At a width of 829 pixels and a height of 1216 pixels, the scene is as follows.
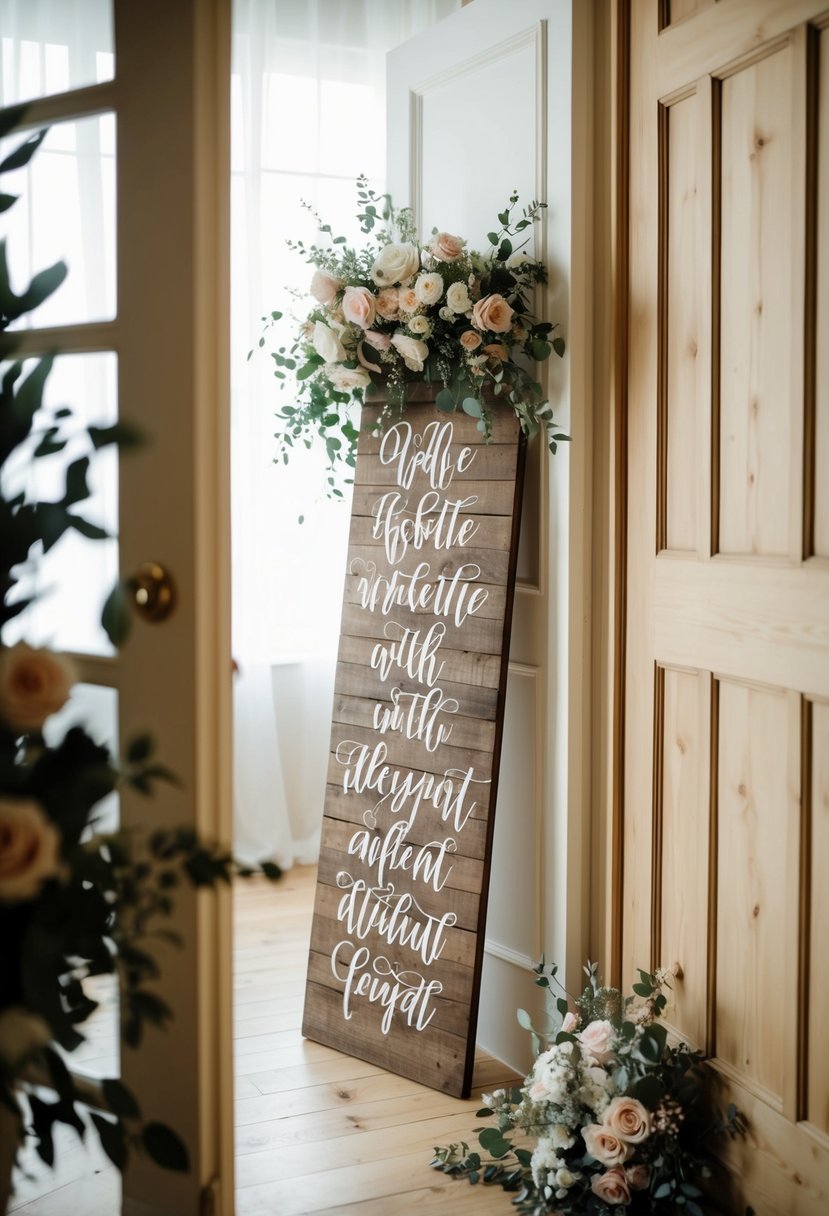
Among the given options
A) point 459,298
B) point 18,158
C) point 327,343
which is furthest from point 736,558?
point 18,158

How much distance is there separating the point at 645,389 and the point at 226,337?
976 mm

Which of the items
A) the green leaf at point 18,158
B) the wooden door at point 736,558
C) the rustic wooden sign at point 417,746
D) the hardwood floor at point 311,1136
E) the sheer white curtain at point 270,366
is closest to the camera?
the green leaf at point 18,158

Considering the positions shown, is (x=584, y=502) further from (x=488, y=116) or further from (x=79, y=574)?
(x=79, y=574)

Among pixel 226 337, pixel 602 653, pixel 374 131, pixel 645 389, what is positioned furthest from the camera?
pixel 374 131

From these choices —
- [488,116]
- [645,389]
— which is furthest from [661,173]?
[488,116]

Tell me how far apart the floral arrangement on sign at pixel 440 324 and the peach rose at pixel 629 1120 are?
50.9 inches

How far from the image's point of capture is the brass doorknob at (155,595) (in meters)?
1.56

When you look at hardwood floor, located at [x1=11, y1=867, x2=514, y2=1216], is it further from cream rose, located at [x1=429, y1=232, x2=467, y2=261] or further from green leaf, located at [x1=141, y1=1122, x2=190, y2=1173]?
cream rose, located at [x1=429, y1=232, x2=467, y2=261]

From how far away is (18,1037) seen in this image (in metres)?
1.02

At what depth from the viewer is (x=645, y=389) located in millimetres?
2234

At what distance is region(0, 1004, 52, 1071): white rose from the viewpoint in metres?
1.02

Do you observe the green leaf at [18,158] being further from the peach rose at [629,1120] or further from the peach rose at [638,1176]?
the peach rose at [638,1176]

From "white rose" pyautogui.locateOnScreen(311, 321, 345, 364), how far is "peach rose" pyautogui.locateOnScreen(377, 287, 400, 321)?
13 centimetres

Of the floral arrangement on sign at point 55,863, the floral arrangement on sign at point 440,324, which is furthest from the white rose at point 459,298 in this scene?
the floral arrangement on sign at point 55,863
